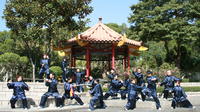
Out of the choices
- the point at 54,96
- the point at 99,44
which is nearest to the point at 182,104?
the point at 54,96

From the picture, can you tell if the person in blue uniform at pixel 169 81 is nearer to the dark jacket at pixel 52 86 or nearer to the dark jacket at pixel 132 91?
the dark jacket at pixel 132 91

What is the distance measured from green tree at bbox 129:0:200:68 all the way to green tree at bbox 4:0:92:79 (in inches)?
329

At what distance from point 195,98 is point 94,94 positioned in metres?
6.47

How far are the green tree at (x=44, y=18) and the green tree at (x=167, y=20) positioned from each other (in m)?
8.35

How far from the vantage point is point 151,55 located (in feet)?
154

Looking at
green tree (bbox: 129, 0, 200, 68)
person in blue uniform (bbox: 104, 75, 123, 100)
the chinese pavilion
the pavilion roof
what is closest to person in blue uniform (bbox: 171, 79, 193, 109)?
person in blue uniform (bbox: 104, 75, 123, 100)

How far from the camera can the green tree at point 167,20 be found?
112ft

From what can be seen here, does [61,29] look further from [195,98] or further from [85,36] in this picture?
[195,98]

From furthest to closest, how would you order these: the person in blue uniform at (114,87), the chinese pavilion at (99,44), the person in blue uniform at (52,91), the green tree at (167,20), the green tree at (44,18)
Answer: the green tree at (167,20) → the green tree at (44,18) → the chinese pavilion at (99,44) → the person in blue uniform at (114,87) → the person in blue uniform at (52,91)

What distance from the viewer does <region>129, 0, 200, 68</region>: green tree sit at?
3422cm

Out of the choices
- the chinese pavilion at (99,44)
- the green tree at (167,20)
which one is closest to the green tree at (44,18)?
the chinese pavilion at (99,44)

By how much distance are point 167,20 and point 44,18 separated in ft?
44.1

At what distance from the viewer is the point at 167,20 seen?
3606cm

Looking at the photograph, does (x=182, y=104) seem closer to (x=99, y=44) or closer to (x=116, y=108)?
(x=116, y=108)
